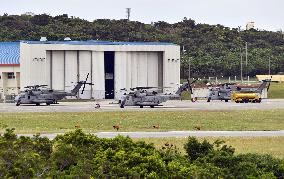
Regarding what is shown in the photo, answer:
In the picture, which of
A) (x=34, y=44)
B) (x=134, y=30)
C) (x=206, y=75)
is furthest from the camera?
(x=134, y=30)

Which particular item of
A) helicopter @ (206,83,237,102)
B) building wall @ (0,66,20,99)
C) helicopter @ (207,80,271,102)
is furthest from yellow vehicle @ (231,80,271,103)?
building wall @ (0,66,20,99)

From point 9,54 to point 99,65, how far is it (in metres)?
14.0

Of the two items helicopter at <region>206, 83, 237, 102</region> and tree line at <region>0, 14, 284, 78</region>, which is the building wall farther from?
tree line at <region>0, 14, 284, 78</region>

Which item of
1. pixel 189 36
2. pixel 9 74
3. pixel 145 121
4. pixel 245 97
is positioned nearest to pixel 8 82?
pixel 9 74

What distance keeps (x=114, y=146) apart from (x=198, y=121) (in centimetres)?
3194

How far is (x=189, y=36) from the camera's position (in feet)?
568

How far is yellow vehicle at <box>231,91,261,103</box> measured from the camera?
89.4m

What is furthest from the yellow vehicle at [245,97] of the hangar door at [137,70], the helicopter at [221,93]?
the hangar door at [137,70]

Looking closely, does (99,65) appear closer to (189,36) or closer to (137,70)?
(137,70)

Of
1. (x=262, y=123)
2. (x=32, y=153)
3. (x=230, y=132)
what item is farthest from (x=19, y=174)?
(x=262, y=123)

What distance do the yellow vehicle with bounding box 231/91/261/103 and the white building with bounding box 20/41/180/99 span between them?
1133cm

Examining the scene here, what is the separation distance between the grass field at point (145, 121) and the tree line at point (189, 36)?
2801 inches

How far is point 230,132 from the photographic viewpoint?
44.6 m

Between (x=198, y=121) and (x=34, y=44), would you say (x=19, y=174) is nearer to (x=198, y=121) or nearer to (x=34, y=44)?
(x=198, y=121)
